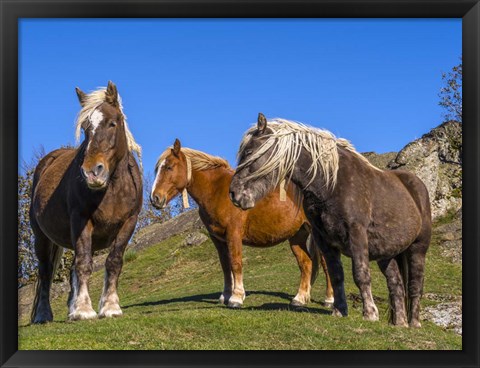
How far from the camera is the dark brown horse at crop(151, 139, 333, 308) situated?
13.2 m

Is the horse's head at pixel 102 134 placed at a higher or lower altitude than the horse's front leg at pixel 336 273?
higher

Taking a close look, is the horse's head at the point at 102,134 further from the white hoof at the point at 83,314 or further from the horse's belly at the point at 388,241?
the horse's belly at the point at 388,241

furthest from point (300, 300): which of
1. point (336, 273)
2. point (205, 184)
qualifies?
point (336, 273)

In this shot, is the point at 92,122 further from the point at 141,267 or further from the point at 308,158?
the point at 141,267

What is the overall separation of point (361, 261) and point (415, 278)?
1891mm

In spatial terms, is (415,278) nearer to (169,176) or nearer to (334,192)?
(334,192)

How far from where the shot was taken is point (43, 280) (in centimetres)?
1181

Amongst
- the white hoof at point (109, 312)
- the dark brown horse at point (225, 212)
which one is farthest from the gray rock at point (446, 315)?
the white hoof at point (109, 312)

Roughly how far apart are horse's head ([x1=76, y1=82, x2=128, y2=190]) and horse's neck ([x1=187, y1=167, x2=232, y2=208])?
328 centimetres

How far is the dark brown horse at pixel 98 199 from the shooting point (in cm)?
971

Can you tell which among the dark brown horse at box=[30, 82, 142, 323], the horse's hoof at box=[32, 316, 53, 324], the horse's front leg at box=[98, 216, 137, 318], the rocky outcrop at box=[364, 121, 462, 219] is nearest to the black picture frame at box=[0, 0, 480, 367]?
the dark brown horse at box=[30, 82, 142, 323]

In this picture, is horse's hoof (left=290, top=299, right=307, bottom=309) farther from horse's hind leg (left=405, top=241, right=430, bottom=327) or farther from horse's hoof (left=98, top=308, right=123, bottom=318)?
horse's hoof (left=98, top=308, right=123, bottom=318)

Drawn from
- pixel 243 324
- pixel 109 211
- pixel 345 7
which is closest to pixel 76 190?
pixel 109 211

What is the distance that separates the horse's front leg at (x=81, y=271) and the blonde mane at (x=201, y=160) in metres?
3.80
